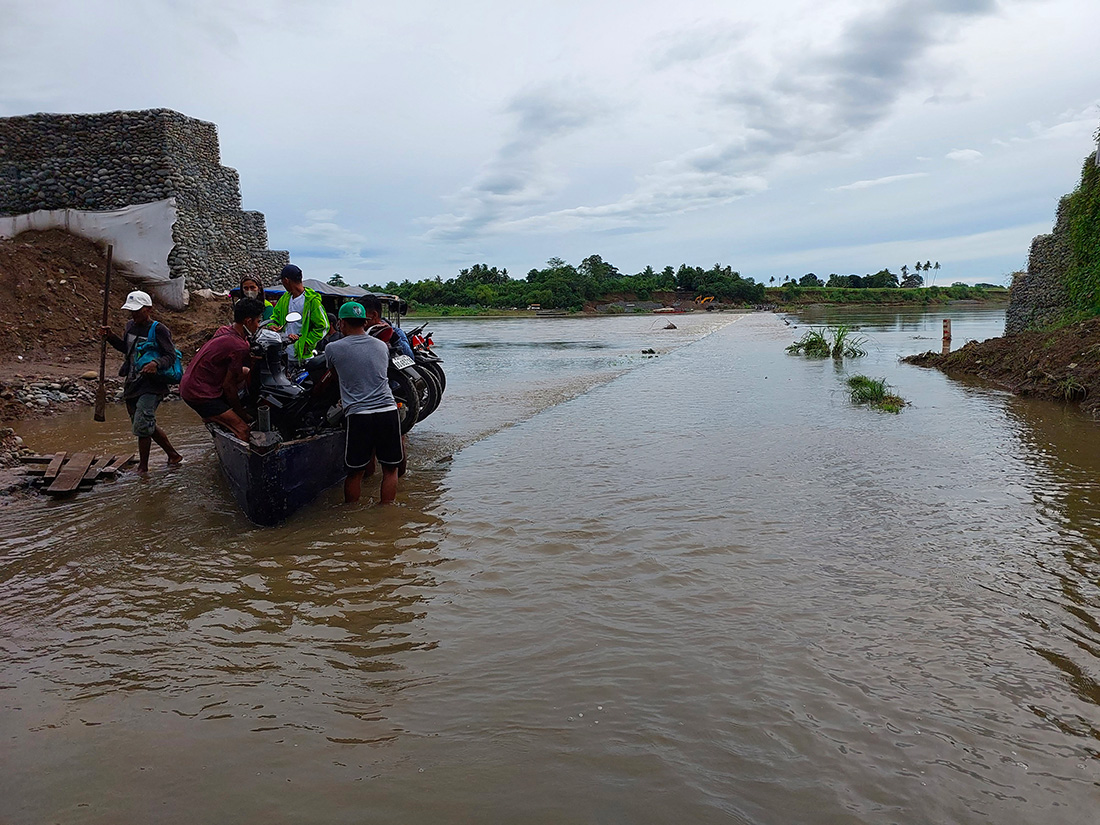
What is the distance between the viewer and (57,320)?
1477 cm

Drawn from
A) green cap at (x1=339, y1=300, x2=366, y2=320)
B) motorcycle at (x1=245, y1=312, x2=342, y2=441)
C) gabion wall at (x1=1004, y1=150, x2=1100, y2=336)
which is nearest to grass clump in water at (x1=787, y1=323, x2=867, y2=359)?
gabion wall at (x1=1004, y1=150, x2=1100, y2=336)

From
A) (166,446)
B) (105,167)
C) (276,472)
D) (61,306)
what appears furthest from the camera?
(105,167)

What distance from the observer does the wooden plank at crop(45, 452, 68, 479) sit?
22.5ft

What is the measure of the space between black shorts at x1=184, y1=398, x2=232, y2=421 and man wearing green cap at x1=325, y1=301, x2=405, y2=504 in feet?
3.70

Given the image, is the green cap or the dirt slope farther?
the dirt slope

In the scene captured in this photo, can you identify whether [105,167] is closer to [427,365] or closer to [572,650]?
[427,365]

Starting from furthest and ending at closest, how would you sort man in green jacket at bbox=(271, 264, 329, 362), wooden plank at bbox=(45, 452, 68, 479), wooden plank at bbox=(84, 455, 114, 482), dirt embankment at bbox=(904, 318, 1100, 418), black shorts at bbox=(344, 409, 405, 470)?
dirt embankment at bbox=(904, 318, 1100, 418) < man in green jacket at bbox=(271, 264, 329, 362) < wooden plank at bbox=(84, 455, 114, 482) < wooden plank at bbox=(45, 452, 68, 479) < black shorts at bbox=(344, 409, 405, 470)

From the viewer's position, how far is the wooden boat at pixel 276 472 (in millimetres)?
5566

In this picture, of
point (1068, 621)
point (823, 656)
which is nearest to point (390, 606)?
point (823, 656)

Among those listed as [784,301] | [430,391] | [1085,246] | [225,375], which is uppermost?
[784,301]

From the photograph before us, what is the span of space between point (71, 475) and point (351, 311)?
11.0ft

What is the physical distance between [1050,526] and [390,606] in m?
4.91

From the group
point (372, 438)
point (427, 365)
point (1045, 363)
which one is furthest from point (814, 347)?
point (372, 438)

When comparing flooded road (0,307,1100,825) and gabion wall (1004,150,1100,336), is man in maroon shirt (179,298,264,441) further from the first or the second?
gabion wall (1004,150,1100,336)
